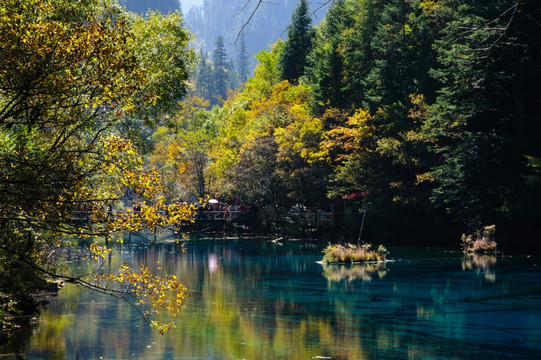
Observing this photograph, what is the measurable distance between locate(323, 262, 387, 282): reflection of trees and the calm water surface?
0.15 ft

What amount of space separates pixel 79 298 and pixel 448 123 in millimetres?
21934

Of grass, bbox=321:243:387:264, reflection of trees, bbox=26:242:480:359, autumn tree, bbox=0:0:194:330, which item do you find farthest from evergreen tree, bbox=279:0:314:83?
autumn tree, bbox=0:0:194:330

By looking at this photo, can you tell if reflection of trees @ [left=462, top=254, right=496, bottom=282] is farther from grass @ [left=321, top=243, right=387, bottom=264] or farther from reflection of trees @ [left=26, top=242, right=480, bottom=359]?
grass @ [left=321, top=243, right=387, bottom=264]

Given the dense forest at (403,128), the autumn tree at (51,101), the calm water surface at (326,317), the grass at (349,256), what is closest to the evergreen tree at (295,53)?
the dense forest at (403,128)

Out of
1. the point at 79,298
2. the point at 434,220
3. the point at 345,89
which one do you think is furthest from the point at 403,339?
the point at 345,89

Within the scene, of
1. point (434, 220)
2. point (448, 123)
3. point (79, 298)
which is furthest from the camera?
point (434, 220)

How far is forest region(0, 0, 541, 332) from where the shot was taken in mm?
9969

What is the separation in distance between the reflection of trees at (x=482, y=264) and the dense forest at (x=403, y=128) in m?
2.12

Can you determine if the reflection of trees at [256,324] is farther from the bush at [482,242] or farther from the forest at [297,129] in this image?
the bush at [482,242]

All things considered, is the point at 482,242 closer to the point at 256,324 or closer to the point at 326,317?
the point at 326,317

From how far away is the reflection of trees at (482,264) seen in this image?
2580 centimetres

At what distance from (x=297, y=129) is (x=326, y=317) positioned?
32.8m

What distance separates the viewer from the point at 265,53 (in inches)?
2849

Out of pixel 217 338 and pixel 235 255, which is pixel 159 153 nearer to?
pixel 235 255
